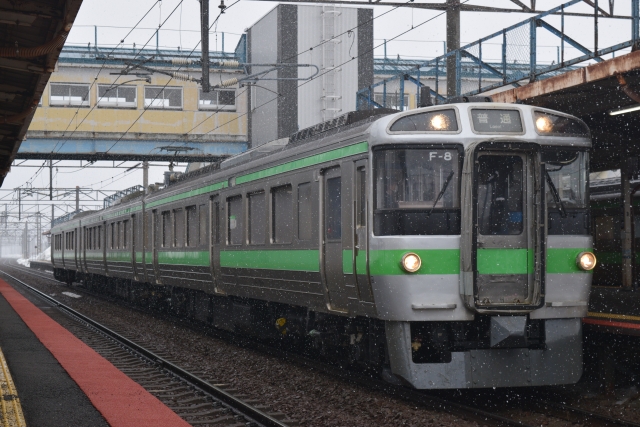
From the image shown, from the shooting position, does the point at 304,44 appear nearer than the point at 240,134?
Yes

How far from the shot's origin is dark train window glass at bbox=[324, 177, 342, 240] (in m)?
9.83

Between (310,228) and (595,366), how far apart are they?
362cm

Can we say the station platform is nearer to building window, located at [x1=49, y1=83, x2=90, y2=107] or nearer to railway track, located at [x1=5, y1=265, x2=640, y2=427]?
railway track, located at [x1=5, y1=265, x2=640, y2=427]

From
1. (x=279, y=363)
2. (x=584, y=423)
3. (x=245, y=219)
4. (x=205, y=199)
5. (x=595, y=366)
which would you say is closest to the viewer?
(x=584, y=423)

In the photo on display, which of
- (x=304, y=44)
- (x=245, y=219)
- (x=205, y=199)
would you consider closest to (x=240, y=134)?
(x=304, y=44)

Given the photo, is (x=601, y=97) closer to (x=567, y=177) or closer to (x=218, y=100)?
(x=567, y=177)

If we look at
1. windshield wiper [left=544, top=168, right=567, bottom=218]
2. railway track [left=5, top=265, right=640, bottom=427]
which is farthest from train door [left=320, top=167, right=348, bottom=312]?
windshield wiper [left=544, top=168, right=567, bottom=218]

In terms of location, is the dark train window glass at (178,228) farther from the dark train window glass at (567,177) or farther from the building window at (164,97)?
the building window at (164,97)

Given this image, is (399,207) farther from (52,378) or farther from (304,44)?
(304,44)

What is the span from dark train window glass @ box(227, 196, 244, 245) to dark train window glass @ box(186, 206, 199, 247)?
1.96 metres

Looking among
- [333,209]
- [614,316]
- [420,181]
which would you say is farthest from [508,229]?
[614,316]

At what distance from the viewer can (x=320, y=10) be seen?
3291 cm

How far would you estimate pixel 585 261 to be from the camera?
909 cm

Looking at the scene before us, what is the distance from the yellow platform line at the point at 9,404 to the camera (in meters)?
7.96
